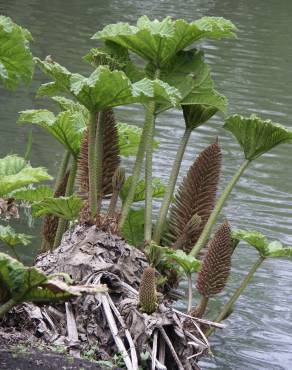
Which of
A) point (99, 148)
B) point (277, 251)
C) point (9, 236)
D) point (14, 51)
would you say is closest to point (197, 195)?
point (277, 251)

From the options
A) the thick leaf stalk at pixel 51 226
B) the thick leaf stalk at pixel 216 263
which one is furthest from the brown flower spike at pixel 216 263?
the thick leaf stalk at pixel 51 226

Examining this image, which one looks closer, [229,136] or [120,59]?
[120,59]

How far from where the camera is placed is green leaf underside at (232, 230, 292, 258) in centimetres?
469

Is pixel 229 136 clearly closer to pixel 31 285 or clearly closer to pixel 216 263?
pixel 216 263

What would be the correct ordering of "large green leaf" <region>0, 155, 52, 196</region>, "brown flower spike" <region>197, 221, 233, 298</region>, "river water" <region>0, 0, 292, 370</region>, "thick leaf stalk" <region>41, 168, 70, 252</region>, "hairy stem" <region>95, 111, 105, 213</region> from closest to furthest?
1. "large green leaf" <region>0, 155, 52, 196</region>
2. "brown flower spike" <region>197, 221, 233, 298</region>
3. "hairy stem" <region>95, 111, 105, 213</region>
4. "thick leaf stalk" <region>41, 168, 70, 252</region>
5. "river water" <region>0, 0, 292, 370</region>

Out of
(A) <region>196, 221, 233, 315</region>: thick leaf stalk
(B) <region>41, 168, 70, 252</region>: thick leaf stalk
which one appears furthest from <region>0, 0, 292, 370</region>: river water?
(B) <region>41, 168, 70, 252</region>: thick leaf stalk

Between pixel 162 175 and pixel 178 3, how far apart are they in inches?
542

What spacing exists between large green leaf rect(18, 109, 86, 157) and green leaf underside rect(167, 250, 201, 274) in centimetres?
86

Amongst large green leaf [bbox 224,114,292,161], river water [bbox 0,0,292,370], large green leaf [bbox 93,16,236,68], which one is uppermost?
large green leaf [bbox 93,16,236,68]

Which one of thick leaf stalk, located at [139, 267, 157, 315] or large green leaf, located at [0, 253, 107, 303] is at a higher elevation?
large green leaf, located at [0, 253, 107, 303]

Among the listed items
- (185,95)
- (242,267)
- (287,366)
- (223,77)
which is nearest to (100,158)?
(185,95)

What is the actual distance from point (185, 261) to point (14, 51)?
123 cm

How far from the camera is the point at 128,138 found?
5207 millimetres

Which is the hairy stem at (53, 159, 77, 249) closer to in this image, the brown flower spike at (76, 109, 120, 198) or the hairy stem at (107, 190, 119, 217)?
the brown flower spike at (76, 109, 120, 198)
